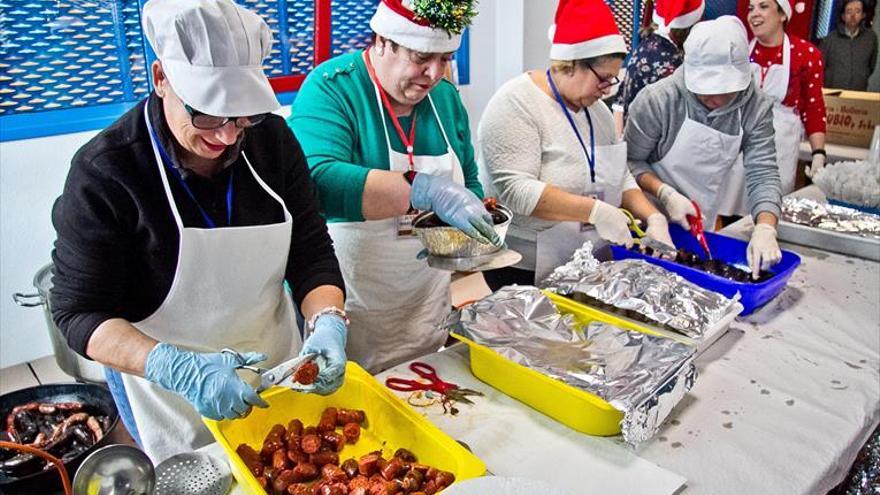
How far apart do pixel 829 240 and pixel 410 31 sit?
1.90 m

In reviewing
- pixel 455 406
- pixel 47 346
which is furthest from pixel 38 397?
pixel 455 406

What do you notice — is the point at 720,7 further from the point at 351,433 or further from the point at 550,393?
the point at 351,433

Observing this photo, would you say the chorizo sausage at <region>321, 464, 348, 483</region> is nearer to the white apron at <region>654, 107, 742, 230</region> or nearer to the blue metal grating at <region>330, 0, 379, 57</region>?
the white apron at <region>654, 107, 742, 230</region>

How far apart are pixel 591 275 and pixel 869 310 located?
2.99 ft

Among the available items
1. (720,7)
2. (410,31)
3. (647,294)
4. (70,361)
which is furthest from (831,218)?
(720,7)

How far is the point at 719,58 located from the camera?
261cm

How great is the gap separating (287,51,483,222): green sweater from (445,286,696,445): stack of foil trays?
0.46 meters

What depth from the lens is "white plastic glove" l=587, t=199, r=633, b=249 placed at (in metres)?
2.31

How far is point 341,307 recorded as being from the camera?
5.35 ft

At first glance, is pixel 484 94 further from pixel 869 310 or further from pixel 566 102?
pixel 869 310

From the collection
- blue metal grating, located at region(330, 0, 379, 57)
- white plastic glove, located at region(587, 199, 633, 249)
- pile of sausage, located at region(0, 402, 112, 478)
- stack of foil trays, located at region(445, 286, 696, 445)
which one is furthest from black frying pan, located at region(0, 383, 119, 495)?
blue metal grating, located at region(330, 0, 379, 57)

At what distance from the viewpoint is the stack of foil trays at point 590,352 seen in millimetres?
1418

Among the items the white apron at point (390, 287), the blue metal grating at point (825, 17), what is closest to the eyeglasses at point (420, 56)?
the white apron at point (390, 287)

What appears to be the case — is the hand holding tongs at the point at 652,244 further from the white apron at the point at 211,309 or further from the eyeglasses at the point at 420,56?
the white apron at the point at 211,309
